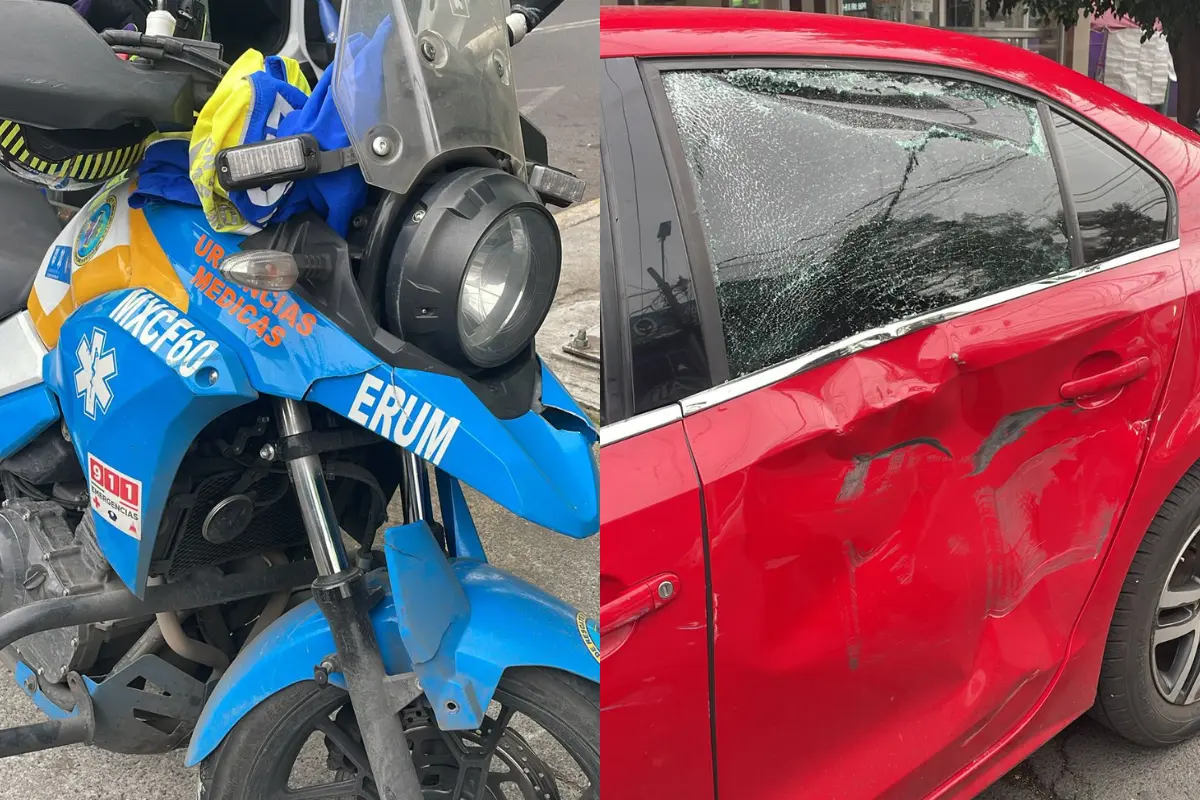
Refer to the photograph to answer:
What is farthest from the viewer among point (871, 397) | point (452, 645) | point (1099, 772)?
point (1099, 772)

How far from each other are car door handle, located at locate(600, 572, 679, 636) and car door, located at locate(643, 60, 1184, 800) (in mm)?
64

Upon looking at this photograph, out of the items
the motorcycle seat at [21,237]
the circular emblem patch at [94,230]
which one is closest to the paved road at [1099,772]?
the circular emblem patch at [94,230]

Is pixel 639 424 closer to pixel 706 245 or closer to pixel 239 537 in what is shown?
pixel 706 245

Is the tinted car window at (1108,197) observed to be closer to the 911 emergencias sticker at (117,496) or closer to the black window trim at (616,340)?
the black window trim at (616,340)

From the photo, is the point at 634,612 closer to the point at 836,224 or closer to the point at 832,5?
the point at 836,224

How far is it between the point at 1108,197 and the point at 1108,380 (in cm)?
32

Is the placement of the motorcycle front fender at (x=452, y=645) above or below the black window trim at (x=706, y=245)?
below

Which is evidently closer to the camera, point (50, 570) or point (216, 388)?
point (216, 388)

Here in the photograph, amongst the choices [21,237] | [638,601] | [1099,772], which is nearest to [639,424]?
[638,601]

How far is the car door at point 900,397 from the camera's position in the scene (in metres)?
1.14

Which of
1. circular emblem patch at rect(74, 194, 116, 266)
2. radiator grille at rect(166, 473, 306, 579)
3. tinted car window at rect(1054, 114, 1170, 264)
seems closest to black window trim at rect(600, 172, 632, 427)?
radiator grille at rect(166, 473, 306, 579)

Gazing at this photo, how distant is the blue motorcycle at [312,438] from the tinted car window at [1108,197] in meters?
0.85

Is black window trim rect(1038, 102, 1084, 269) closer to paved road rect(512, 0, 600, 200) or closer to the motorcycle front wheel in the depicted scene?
paved road rect(512, 0, 600, 200)

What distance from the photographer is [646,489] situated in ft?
3.35
